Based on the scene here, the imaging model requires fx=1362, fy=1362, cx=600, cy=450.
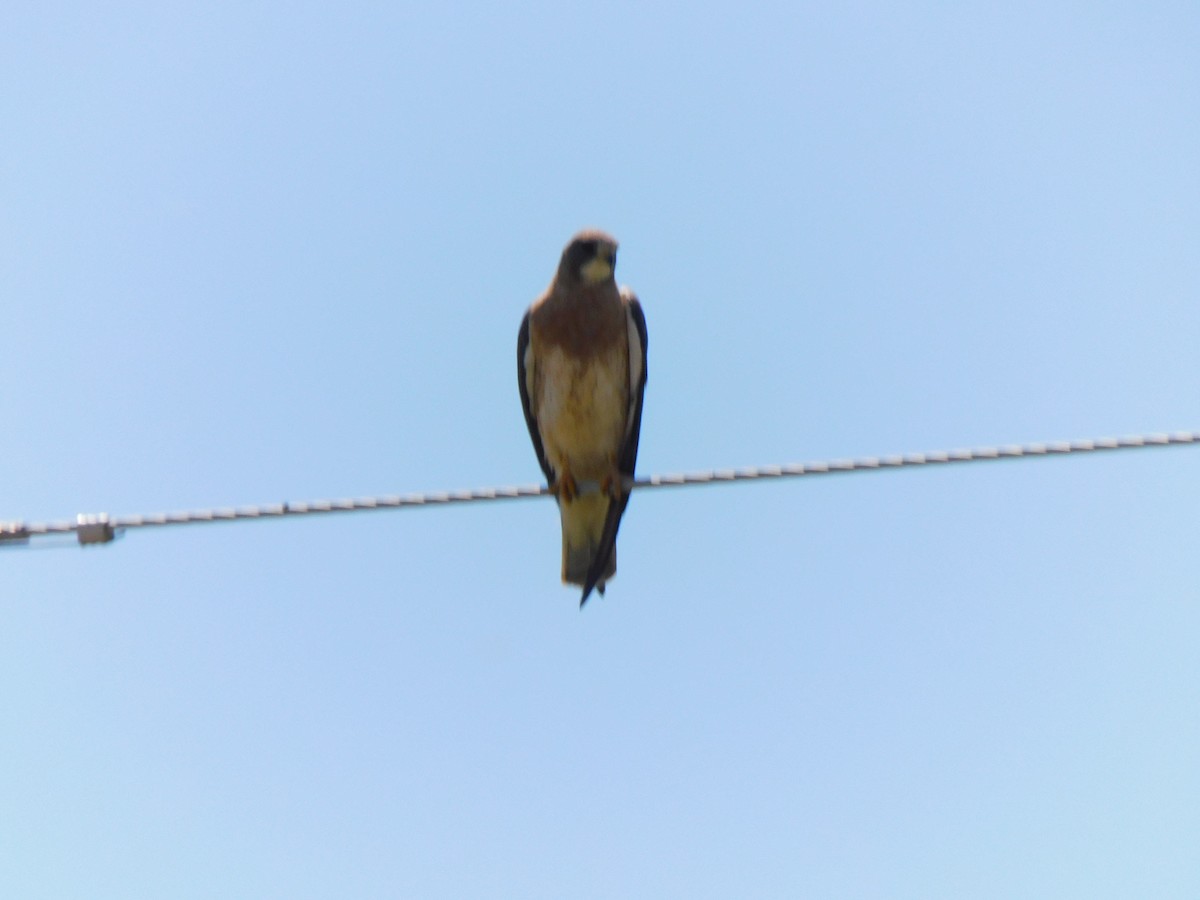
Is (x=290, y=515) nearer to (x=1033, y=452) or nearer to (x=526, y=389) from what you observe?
(x=1033, y=452)

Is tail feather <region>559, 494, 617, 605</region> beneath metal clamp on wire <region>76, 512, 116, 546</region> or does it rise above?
beneath

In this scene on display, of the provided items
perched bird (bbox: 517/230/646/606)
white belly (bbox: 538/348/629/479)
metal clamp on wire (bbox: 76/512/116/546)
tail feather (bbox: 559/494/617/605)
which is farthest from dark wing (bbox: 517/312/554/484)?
metal clamp on wire (bbox: 76/512/116/546)

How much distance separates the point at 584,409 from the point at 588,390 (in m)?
0.09

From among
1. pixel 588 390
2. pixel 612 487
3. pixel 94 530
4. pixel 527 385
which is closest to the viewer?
pixel 94 530

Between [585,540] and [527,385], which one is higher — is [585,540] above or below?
below

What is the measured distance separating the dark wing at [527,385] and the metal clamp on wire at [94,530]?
9.72 ft

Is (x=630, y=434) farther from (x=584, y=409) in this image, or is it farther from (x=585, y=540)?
(x=585, y=540)

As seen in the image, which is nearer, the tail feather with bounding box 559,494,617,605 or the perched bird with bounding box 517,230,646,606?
the perched bird with bounding box 517,230,646,606

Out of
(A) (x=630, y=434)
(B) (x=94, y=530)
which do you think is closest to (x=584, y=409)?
(A) (x=630, y=434)

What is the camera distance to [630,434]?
684cm

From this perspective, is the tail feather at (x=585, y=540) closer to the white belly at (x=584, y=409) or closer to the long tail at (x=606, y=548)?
the long tail at (x=606, y=548)

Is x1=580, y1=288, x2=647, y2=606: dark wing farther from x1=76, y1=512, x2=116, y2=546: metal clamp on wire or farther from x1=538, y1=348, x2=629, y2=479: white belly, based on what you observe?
x1=76, y1=512, x2=116, y2=546: metal clamp on wire

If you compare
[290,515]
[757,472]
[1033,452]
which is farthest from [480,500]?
[1033,452]

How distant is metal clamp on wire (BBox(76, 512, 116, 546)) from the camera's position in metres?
4.31
